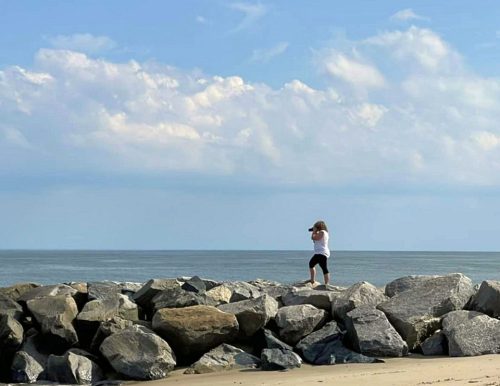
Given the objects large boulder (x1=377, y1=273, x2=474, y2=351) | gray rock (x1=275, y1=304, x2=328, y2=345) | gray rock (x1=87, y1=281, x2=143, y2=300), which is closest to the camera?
large boulder (x1=377, y1=273, x2=474, y2=351)

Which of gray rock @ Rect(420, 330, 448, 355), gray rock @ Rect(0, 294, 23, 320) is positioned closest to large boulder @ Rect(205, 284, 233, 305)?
gray rock @ Rect(0, 294, 23, 320)

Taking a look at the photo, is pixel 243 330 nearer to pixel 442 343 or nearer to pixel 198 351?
pixel 198 351

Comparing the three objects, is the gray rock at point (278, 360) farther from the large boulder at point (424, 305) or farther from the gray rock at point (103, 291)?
the gray rock at point (103, 291)

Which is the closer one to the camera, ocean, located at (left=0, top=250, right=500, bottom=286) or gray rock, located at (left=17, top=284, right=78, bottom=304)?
gray rock, located at (left=17, top=284, right=78, bottom=304)

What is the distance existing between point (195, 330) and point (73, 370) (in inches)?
75.6

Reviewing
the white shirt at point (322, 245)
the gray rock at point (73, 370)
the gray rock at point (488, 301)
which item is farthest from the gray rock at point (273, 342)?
the white shirt at point (322, 245)

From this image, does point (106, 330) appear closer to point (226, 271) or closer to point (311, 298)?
point (311, 298)

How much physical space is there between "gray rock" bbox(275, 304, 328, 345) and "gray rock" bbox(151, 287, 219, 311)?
1.48m

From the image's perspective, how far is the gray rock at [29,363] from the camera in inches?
495

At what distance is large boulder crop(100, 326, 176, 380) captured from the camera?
39.3ft

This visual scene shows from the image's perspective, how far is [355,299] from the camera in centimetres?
1333

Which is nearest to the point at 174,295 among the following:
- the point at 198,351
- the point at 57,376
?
the point at 198,351

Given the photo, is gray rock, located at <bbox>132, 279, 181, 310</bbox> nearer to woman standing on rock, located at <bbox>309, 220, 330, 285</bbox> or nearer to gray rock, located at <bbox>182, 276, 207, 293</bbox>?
gray rock, located at <bbox>182, 276, 207, 293</bbox>

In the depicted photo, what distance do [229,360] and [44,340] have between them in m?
3.21
